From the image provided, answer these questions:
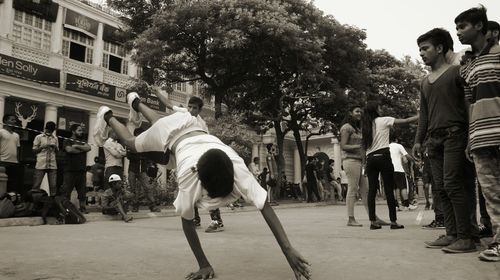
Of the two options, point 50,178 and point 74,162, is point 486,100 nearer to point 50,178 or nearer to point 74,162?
point 74,162

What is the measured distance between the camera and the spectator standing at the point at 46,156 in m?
8.66

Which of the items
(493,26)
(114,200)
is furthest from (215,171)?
(114,200)

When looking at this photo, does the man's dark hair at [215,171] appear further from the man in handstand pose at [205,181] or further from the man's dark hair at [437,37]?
the man's dark hair at [437,37]

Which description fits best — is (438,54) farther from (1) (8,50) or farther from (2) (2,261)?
(1) (8,50)

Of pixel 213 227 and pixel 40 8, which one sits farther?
pixel 40 8

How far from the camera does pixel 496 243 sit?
3.32 meters

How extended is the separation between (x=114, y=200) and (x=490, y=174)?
7.25 metres

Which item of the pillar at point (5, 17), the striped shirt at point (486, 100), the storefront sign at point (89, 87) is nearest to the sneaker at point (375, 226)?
the striped shirt at point (486, 100)

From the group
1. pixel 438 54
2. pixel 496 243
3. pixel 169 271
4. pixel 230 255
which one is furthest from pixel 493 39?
pixel 169 271

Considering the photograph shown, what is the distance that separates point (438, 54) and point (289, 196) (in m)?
22.1

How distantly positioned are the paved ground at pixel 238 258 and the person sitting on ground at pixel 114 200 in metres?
3.12

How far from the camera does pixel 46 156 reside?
8.73 metres

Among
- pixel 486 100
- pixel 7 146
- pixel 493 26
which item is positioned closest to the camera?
pixel 486 100

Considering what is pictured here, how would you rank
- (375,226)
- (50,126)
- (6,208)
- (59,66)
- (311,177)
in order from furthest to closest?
(59,66)
(311,177)
(50,126)
(6,208)
(375,226)
